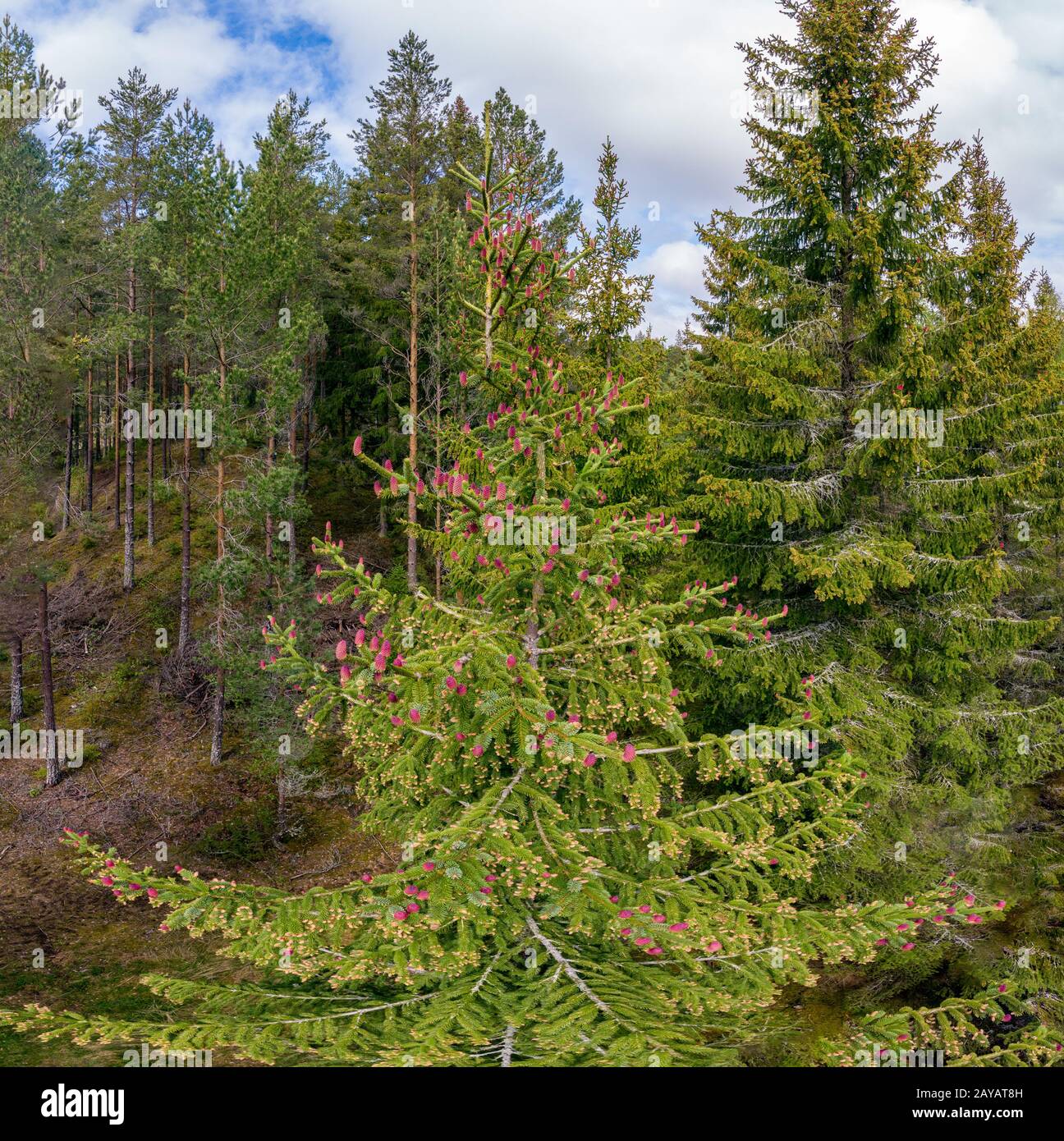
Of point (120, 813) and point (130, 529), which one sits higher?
point (130, 529)

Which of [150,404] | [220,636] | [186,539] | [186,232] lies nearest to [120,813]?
[220,636]

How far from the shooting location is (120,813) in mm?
18438

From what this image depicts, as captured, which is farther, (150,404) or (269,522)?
(150,404)

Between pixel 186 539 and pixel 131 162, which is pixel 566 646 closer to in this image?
pixel 186 539

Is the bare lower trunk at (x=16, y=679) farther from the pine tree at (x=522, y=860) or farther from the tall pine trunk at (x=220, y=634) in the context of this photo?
the pine tree at (x=522, y=860)

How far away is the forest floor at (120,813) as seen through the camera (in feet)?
44.7

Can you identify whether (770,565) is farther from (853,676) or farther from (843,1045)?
(843,1045)

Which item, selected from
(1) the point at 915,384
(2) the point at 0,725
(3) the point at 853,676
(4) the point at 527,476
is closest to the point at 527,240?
(4) the point at 527,476

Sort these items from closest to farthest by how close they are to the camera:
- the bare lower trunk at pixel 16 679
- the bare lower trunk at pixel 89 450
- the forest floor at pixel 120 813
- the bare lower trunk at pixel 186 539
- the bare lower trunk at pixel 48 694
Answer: the forest floor at pixel 120 813
the bare lower trunk at pixel 48 694
the bare lower trunk at pixel 186 539
the bare lower trunk at pixel 16 679
the bare lower trunk at pixel 89 450

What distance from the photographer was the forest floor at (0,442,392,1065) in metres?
13.6

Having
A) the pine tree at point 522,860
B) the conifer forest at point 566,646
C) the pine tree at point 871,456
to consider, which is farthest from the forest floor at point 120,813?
the pine tree at point 871,456

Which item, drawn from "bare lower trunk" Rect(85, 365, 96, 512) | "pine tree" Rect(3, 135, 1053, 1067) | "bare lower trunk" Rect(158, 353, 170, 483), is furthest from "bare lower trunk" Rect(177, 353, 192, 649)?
"pine tree" Rect(3, 135, 1053, 1067)

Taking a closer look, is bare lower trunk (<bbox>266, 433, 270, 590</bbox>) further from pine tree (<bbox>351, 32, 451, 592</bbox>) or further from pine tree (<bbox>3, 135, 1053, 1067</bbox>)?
pine tree (<bbox>3, 135, 1053, 1067</bbox>)
